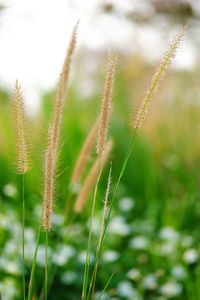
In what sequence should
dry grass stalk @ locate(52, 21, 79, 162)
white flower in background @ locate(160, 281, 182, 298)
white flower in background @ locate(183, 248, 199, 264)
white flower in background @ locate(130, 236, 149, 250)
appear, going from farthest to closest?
white flower in background @ locate(130, 236, 149, 250), white flower in background @ locate(183, 248, 199, 264), white flower in background @ locate(160, 281, 182, 298), dry grass stalk @ locate(52, 21, 79, 162)

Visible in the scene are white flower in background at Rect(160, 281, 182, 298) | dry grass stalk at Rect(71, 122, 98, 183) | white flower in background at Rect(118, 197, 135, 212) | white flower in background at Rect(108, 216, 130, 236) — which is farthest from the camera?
white flower in background at Rect(118, 197, 135, 212)

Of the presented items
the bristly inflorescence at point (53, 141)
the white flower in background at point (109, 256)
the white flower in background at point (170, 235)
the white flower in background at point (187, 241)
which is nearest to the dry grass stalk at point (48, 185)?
the bristly inflorescence at point (53, 141)

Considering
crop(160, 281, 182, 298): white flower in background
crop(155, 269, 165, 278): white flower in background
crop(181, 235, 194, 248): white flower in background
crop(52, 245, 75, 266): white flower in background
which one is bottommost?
crop(160, 281, 182, 298): white flower in background

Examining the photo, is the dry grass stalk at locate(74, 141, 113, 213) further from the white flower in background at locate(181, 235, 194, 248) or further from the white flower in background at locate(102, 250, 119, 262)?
the white flower in background at locate(181, 235, 194, 248)

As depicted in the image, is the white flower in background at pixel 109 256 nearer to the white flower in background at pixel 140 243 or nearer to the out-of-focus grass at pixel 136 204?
the out-of-focus grass at pixel 136 204

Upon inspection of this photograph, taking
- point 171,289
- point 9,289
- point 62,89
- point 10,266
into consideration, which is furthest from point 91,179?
point 171,289

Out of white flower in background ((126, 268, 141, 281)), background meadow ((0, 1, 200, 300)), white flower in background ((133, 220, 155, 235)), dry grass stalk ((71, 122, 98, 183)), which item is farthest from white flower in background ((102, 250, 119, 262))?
dry grass stalk ((71, 122, 98, 183))

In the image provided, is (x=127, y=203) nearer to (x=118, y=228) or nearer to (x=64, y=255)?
(x=118, y=228)

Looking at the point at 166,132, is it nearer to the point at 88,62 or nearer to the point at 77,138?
the point at 77,138

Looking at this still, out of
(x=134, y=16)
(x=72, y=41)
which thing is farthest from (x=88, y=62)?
(x=72, y=41)
